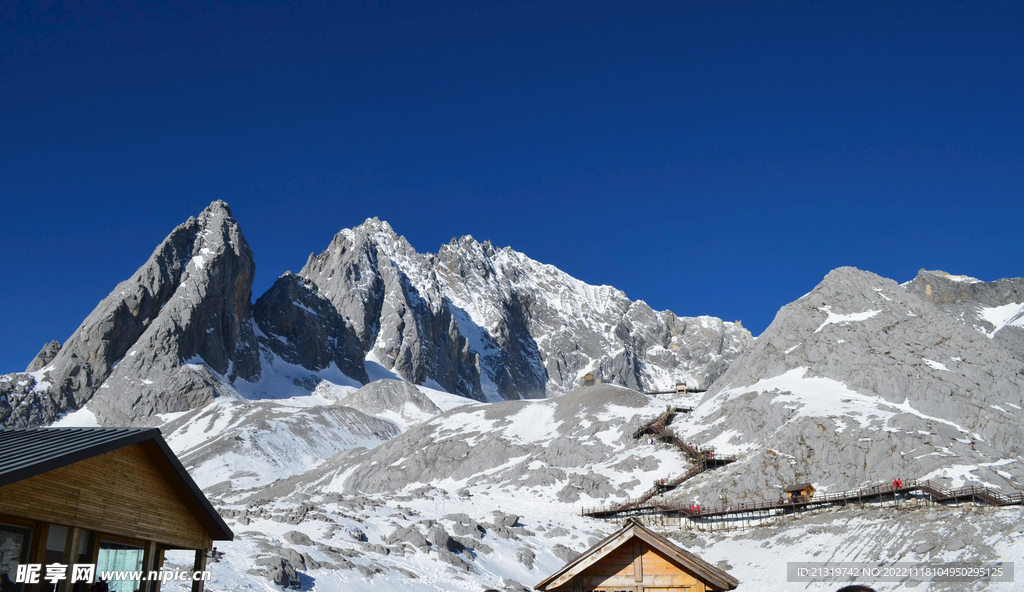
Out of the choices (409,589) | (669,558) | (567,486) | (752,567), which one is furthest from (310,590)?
(567,486)

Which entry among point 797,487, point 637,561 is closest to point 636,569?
point 637,561

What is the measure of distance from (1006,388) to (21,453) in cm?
9599

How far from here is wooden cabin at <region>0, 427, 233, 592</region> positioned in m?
12.8

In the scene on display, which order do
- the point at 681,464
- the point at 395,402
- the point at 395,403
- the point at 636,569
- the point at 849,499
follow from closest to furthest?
the point at 636,569, the point at 849,499, the point at 681,464, the point at 395,403, the point at 395,402

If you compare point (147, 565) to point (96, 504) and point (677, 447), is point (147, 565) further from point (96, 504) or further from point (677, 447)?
point (677, 447)

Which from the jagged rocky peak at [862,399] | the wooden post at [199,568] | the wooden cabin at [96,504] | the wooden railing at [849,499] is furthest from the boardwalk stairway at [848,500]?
the wooden cabin at [96,504]

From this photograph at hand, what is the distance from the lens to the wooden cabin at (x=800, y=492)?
66.4 m

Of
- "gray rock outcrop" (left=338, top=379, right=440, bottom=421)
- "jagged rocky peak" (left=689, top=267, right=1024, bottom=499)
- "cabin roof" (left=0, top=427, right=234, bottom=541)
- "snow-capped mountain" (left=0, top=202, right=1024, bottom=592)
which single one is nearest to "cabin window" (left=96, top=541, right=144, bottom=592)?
"cabin roof" (left=0, top=427, right=234, bottom=541)

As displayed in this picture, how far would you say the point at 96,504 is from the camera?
47.3 ft

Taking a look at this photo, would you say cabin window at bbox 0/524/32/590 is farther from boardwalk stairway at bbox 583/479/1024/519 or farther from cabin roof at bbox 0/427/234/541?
boardwalk stairway at bbox 583/479/1024/519

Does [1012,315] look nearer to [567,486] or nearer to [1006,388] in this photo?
[1006,388]

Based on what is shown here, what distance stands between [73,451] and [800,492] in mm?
65507

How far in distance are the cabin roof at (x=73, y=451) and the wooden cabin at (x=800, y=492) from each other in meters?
60.2

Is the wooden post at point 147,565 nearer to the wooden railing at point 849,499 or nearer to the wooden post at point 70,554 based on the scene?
the wooden post at point 70,554
